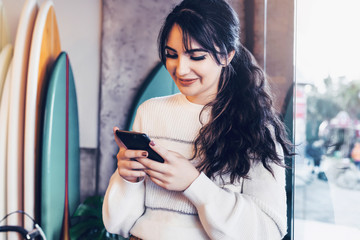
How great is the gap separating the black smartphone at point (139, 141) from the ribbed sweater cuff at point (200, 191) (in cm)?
10

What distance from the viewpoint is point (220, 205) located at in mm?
851

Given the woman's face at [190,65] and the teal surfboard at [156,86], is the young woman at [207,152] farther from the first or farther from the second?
the teal surfboard at [156,86]

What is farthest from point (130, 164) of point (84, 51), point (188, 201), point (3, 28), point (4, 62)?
point (3, 28)

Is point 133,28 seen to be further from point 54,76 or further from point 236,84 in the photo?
point 236,84

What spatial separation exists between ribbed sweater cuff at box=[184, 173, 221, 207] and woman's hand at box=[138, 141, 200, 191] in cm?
1

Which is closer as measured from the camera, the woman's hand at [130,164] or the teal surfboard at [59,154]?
the woman's hand at [130,164]

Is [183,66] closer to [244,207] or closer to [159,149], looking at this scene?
[159,149]

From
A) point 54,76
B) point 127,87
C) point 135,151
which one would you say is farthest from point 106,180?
point 135,151

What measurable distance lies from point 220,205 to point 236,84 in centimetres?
38

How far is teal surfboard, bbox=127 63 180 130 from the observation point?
5.97ft

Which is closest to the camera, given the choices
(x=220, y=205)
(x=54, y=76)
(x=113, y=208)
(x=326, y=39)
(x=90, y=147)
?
(x=220, y=205)

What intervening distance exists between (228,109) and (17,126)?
3.51 ft

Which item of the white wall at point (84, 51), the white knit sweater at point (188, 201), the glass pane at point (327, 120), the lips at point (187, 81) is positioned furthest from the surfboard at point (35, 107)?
the glass pane at point (327, 120)

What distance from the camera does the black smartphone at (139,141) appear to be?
2.72 ft
